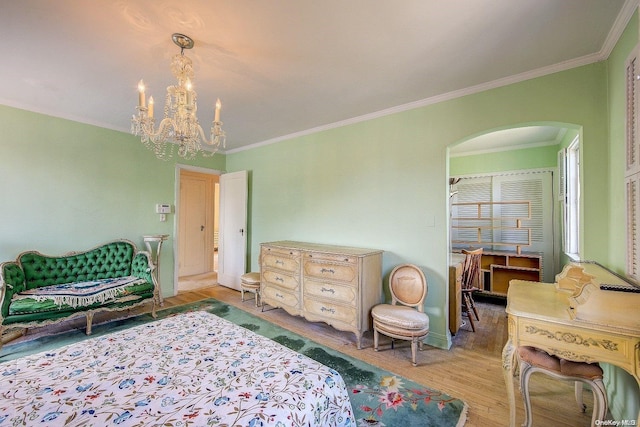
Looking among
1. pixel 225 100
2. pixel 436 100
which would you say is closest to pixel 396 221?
pixel 436 100

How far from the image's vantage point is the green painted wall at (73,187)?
3.14 meters

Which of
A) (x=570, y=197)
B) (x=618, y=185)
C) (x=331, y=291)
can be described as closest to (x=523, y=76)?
(x=618, y=185)

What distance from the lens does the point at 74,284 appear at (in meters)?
3.24

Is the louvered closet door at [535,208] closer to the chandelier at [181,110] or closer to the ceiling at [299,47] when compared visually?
the ceiling at [299,47]

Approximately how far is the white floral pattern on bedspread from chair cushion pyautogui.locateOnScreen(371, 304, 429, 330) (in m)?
1.34

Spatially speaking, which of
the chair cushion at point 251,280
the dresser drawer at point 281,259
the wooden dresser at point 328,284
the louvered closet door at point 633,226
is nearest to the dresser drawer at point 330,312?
the wooden dresser at point 328,284

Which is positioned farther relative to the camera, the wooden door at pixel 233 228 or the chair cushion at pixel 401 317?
the wooden door at pixel 233 228

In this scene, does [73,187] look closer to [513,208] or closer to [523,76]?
[523,76]

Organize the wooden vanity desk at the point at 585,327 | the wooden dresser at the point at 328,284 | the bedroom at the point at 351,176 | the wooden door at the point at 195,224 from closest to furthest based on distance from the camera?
the wooden vanity desk at the point at 585,327 < the bedroom at the point at 351,176 < the wooden dresser at the point at 328,284 < the wooden door at the point at 195,224

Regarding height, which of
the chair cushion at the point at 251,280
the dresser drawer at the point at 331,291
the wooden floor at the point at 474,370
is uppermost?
the dresser drawer at the point at 331,291

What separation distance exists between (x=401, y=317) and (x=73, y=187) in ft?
14.7

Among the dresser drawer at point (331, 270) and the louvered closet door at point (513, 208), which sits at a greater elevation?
the louvered closet door at point (513, 208)

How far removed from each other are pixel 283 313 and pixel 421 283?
1974 mm

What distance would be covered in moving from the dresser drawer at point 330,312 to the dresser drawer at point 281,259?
0.47 meters
